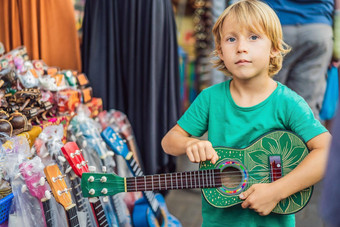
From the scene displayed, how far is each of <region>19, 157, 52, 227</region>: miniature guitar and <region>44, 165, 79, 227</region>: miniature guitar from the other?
0.08ft

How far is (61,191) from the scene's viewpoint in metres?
1.43

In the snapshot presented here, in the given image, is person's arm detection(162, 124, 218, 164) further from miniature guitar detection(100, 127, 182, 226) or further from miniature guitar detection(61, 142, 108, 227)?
miniature guitar detection(100, 127, 182, 226)

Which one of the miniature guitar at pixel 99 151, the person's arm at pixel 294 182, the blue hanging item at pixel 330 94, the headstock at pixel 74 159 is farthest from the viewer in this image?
the blue hanging item at pixel 330 94

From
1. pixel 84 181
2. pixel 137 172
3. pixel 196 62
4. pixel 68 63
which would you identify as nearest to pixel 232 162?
pixel 84 181

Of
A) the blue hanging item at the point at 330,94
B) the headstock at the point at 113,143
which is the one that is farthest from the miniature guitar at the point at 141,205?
the blue hanging item at the point at 330,94

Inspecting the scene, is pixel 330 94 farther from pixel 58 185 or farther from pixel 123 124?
pixel 58 185

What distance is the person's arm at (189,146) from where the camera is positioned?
1271 mm

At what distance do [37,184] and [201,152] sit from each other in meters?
0.63

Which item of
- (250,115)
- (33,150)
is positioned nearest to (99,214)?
(33,150)

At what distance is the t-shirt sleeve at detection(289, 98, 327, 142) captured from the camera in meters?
1.27

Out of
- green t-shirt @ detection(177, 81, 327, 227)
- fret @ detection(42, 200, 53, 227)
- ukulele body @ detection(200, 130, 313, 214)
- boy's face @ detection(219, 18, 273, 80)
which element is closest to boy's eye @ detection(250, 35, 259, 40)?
boy's face @ detection(219, 18, 273, 80)

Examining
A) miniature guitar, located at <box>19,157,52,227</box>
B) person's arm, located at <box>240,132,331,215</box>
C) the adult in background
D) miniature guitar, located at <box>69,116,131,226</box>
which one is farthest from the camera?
the adult in background

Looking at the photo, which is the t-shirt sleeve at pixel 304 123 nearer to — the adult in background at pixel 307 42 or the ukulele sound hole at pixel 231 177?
the ukulele sound hole at pixel 231 177

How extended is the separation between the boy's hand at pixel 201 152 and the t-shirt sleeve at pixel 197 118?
0.54ft
